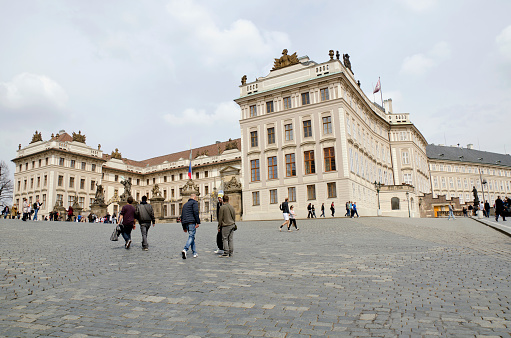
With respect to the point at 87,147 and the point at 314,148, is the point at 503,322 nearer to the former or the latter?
the point at 314,148

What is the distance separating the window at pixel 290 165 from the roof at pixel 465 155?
59328mm

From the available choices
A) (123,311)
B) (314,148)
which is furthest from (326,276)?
(314,148)

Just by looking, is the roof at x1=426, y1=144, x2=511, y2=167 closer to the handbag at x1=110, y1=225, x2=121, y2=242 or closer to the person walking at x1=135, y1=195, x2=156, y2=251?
the person walking at x1=135, y1=195, x2=156, y2=251

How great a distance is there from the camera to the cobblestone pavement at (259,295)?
175 inches

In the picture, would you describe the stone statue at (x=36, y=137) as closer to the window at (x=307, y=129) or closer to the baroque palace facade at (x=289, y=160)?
the baroque palace facade at (x=289, y=160)

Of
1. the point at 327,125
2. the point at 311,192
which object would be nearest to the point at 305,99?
the point at 327,125

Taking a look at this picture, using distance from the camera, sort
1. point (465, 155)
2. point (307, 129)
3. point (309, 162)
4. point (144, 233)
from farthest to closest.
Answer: point (465, 155), point (307, 129), point (309, 162), point (144, 233)

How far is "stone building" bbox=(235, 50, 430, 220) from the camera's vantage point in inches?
1529

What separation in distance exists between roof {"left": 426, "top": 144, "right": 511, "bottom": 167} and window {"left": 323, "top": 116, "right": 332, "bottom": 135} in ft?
192

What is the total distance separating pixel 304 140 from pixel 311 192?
5803 mm

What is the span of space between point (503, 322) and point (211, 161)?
2808 inches

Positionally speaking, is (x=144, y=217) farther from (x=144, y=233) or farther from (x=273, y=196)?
(x=273, y=196)

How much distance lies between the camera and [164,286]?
21.7 ft

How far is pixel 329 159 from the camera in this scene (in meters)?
39.1
